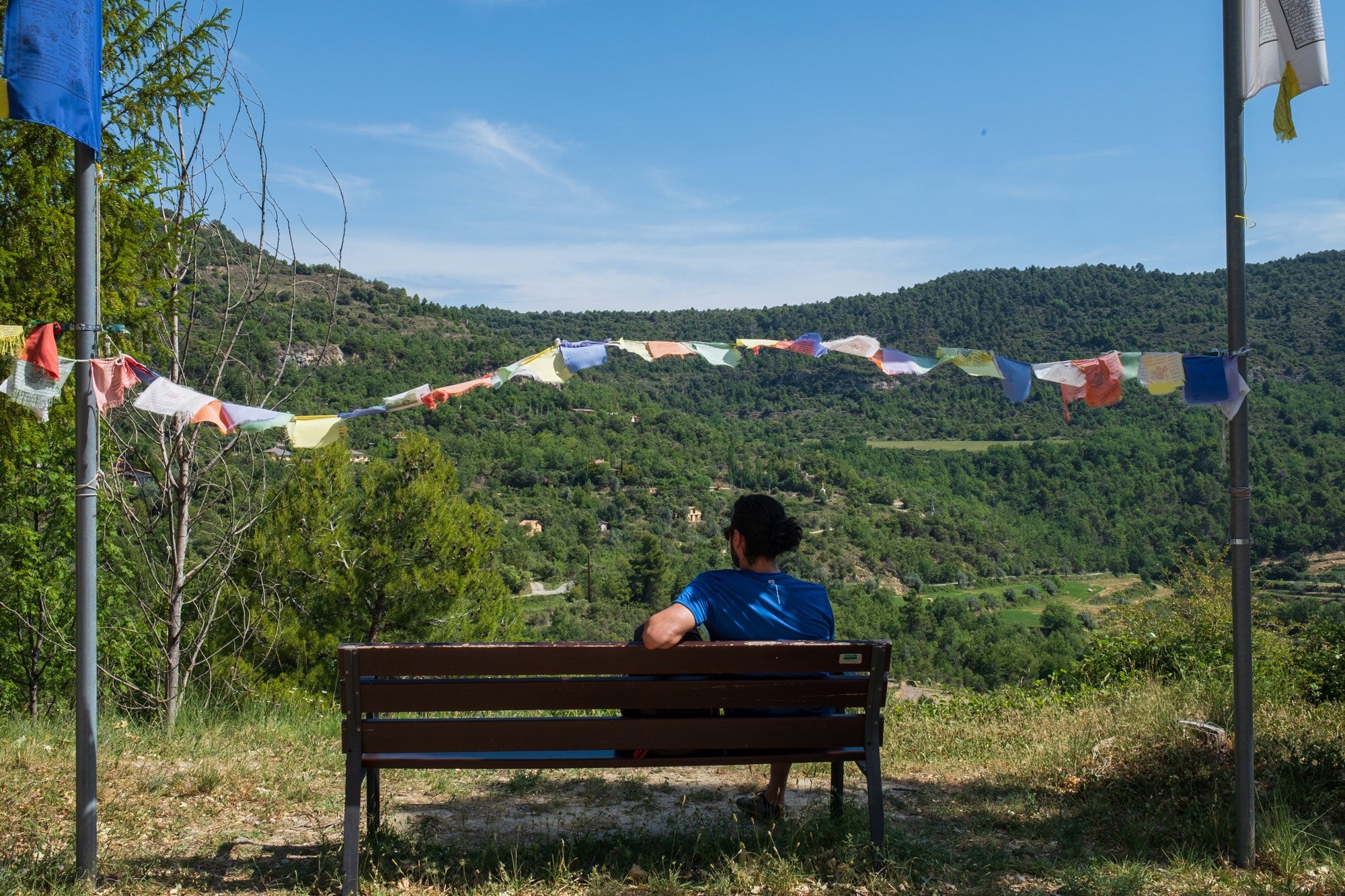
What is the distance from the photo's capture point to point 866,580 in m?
47.5

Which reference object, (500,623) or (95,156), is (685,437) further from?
(95,156)

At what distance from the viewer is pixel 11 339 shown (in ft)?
9.70

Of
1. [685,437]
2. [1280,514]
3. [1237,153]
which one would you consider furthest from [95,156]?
[685,437]

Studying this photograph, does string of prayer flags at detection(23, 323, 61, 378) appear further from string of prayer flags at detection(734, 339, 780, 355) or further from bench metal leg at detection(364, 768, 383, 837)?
string of prayer flags at detection(734, 339, 780, 355)

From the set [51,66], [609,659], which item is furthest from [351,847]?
[51,66]

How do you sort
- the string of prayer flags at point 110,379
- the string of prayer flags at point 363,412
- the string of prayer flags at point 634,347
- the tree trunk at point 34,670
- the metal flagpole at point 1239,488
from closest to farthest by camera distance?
the string of prayer flags at point 110,379 < the metal flagpole at point 1239,488 < the string of prayer flags at point 363,412 < the string of prayer flags at point 634,347 < the tree trunk at point 34,670

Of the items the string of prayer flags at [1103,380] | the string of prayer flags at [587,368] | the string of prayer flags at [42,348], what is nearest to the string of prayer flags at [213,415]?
the string of prayer flags at [587,368]

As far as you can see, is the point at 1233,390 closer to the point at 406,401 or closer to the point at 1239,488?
the point at 1239,488

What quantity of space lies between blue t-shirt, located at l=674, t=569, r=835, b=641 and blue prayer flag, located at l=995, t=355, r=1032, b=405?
145cm

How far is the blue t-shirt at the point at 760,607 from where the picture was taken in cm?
313

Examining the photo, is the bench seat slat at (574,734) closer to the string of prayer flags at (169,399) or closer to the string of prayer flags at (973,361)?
the string of prayer flags at (169,399)

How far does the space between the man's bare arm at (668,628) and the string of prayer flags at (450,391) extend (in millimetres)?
1517

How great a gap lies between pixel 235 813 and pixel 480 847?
1.14 m

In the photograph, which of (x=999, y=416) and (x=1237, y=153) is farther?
(x=999, y=416)
